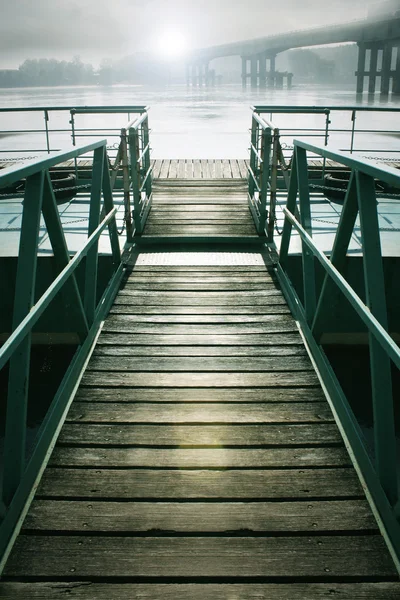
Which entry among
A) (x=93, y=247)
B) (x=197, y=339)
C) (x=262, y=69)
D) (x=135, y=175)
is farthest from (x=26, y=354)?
(x=262, y=69)

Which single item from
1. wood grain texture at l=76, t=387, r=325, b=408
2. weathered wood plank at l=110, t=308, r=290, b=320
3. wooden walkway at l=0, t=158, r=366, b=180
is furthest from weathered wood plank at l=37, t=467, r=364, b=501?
wooden walkway at l=0, t=158, r=366, b=180

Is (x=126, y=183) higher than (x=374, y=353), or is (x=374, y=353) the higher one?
(x=126, y=183)

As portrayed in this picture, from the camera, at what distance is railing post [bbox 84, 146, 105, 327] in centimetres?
330

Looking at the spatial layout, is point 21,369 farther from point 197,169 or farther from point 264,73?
point 264,73

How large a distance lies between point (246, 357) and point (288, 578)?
1537mm

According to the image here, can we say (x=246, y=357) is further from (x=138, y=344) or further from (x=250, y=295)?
(x=250, y=295)

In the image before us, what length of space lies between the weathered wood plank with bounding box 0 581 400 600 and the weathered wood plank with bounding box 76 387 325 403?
108cm

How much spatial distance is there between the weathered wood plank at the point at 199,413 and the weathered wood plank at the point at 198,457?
212 millimetres

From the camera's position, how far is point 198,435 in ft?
7.72

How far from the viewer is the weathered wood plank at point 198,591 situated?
159 centimetres

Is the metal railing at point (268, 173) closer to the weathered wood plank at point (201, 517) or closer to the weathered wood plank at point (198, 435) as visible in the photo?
the weathered wood plank at point (198, 435)

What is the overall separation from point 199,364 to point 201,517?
1.20m

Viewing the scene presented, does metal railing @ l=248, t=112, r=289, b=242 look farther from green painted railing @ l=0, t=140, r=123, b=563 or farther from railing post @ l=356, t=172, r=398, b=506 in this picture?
railing post @ l=356, t=172, r=398, b=506

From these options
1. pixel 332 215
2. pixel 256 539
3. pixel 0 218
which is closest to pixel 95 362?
pixel 256 539
